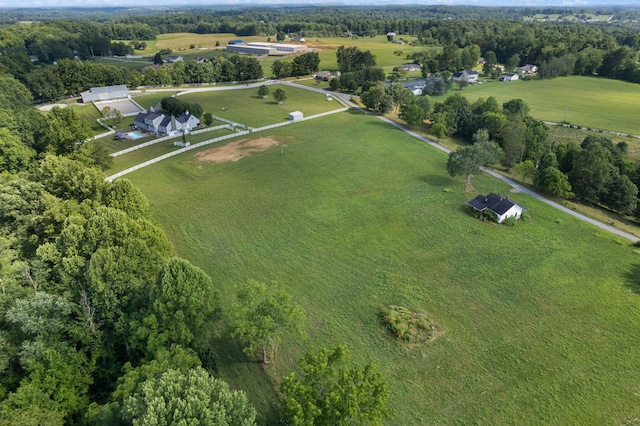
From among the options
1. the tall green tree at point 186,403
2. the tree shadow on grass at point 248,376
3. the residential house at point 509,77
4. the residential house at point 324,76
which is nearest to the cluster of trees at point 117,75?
the residential house at point 324,76

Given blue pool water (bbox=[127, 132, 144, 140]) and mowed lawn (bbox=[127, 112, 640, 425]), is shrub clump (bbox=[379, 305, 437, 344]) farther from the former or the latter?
blue pool water (bbox=[127, 132, 144, 140])

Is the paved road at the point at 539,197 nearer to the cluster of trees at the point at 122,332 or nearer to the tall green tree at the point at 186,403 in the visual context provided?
the cluster of trees at the point at 122,332

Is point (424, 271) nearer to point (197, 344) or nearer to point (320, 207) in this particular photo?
point (320, 207)

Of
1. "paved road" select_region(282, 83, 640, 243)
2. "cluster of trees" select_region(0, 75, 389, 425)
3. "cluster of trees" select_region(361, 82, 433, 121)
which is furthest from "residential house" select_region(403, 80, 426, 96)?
"cluster of trees" select_region(0, 75, 389, 425)

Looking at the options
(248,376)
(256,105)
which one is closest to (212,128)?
Result: (256,105)

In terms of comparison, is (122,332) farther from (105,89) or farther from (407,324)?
(105,89)

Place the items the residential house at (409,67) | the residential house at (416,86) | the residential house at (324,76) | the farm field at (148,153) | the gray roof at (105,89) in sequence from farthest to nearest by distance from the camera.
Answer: the residential house at (409,67) < the residential house at (324,76) < the residential house at (416,86) < the gray roof at (105,89) < the farm field at (148,153)
